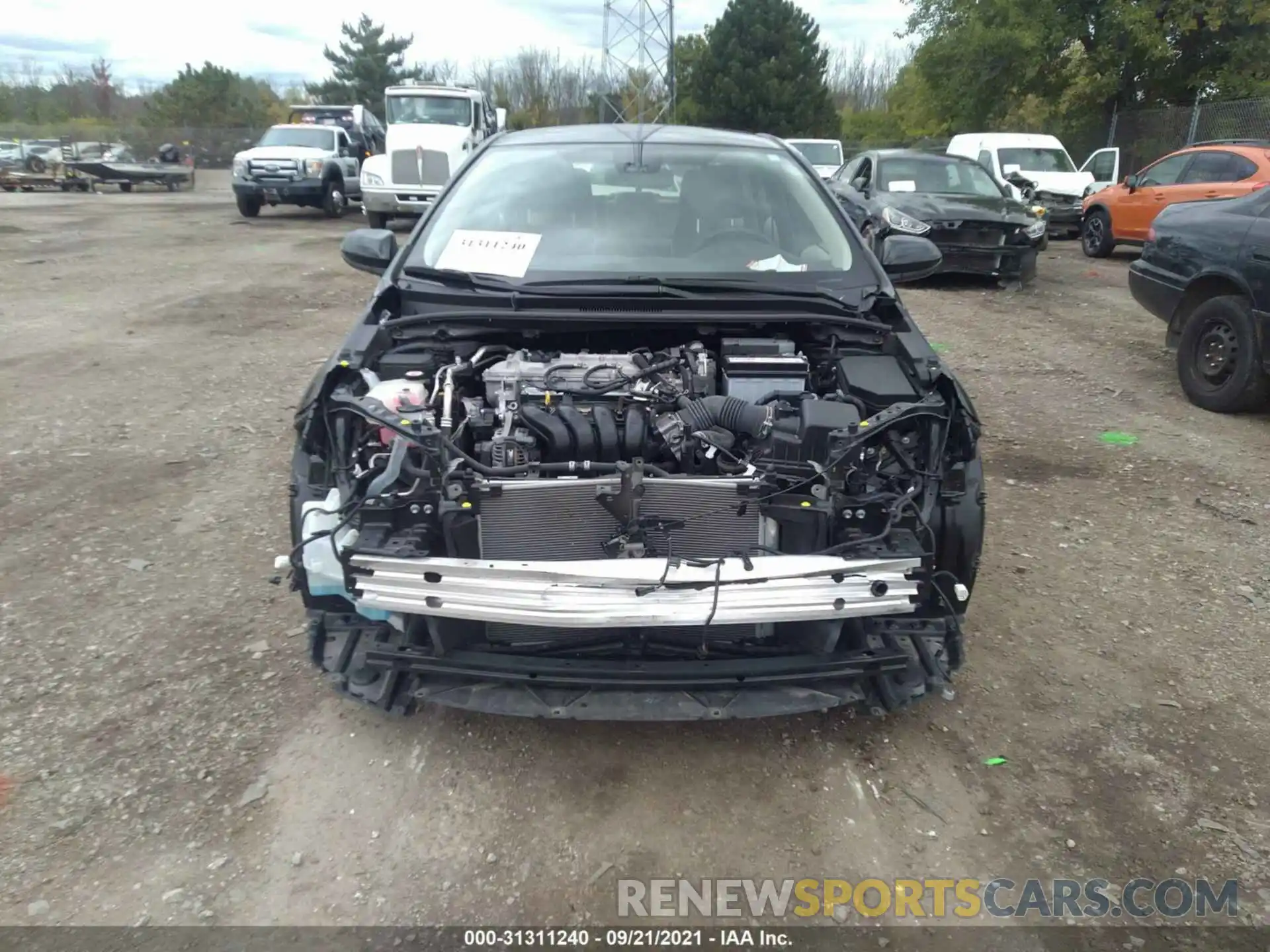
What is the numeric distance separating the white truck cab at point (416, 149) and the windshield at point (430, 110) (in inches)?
0.5

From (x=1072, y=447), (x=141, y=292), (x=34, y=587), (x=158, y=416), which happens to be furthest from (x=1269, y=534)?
(x=141, y=292)

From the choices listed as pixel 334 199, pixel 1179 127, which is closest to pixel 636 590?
pixel 334 199

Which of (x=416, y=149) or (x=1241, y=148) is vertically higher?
(x=1241, y=148)

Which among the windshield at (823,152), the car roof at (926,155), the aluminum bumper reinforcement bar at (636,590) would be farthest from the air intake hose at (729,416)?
the windshield at (823,152)

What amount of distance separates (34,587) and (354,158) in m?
17.7

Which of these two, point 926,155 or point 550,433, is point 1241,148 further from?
point 550,433

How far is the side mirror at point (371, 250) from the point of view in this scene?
13.2 ft

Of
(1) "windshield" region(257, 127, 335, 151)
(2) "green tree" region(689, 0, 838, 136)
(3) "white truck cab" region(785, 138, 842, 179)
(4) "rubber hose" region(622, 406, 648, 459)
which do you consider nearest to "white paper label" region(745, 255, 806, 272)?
(4) "rubber hose" region(622, 406, 648, 459)

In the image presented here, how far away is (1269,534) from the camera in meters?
4.47

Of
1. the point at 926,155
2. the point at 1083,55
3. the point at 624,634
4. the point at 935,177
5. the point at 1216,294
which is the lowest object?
the point at 624,634

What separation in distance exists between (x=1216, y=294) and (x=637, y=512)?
573 centimetres

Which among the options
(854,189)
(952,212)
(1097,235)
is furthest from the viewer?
(1097,235)

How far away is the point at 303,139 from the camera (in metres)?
18.6

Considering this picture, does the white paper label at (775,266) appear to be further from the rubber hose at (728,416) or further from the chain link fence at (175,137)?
the chain link fence at (175,137)
